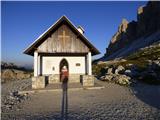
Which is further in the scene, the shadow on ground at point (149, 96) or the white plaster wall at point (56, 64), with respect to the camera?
the white plaster wall at point (56, 64)

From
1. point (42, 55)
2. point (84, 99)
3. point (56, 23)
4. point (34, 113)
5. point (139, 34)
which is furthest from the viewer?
point (139, 34)

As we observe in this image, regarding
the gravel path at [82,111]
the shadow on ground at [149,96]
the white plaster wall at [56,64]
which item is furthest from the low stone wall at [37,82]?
the shadow on ground at [149,96]

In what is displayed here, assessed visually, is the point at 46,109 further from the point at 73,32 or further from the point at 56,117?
the point at 73,32

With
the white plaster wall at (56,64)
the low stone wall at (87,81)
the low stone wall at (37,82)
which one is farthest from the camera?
the white plaster wall at (56,64)

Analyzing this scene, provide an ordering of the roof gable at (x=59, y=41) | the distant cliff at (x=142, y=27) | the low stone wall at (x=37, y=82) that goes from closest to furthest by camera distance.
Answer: the low stone wall at (x=37, y=82), the roof gable at (x=59, y=41), the distant cliff at (x=142, y=27)

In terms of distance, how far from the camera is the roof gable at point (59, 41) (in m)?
23.8

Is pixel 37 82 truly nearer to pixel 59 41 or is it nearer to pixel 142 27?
pixel 59 41

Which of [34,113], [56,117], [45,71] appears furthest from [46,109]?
[45,71]

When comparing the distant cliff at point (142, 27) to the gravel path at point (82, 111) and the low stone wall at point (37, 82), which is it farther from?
the gravel path at point (82, 111)

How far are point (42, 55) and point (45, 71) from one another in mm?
1722

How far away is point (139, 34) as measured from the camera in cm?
18525

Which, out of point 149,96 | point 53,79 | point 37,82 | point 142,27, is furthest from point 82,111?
point 142,27

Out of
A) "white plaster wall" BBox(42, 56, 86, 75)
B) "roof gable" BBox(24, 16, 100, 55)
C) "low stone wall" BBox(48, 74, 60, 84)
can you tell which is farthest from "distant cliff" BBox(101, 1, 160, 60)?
"roof gable" BBox(24, 16, 100, 55)

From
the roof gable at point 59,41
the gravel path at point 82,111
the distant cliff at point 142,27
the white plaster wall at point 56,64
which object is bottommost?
the gravel path at point 82,111
